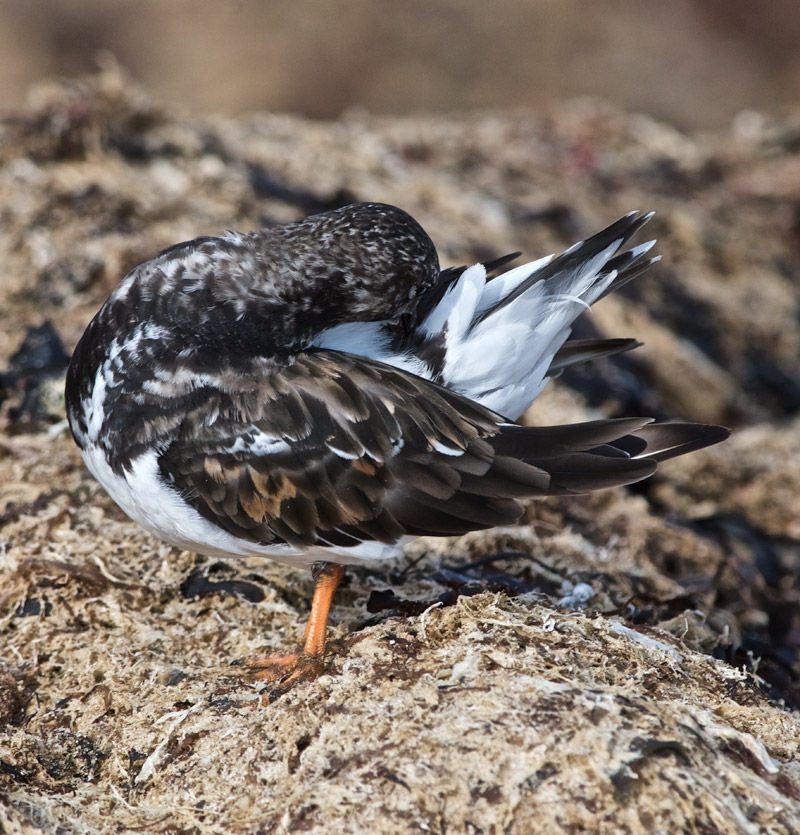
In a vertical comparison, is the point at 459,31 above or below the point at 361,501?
above

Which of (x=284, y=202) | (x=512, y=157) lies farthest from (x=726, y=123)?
(x=284, y=202)

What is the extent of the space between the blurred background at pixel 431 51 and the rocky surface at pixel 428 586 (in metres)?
5.07

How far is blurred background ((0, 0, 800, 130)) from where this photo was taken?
1259 cm

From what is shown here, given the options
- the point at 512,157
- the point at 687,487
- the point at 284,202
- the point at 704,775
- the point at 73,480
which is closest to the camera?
the point at 704,775

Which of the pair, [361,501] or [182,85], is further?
[182,85]

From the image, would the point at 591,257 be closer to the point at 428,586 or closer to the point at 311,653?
the point at 428,586

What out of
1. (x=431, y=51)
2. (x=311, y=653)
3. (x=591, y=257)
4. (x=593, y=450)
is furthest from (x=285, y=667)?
(x=431, y=51)

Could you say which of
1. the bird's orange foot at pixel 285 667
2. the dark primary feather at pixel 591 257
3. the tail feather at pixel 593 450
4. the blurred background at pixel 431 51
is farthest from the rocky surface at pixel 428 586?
the blurred background at pixel 431 51

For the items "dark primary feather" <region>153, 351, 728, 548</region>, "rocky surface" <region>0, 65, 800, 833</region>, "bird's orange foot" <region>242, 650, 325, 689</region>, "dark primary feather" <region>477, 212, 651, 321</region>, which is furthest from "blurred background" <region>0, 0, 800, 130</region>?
"bird's orange foot" <region>242, 650, 325, 689</region>

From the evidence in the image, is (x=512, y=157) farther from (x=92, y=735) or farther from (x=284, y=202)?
(x=92, y=735)

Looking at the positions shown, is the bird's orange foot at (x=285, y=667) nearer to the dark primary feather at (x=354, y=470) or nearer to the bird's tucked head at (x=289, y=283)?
the dark primary feather at (x=354, y=470)

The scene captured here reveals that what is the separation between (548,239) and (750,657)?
147 inches

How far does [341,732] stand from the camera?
2.80 metres

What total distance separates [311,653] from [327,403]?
0.82m
